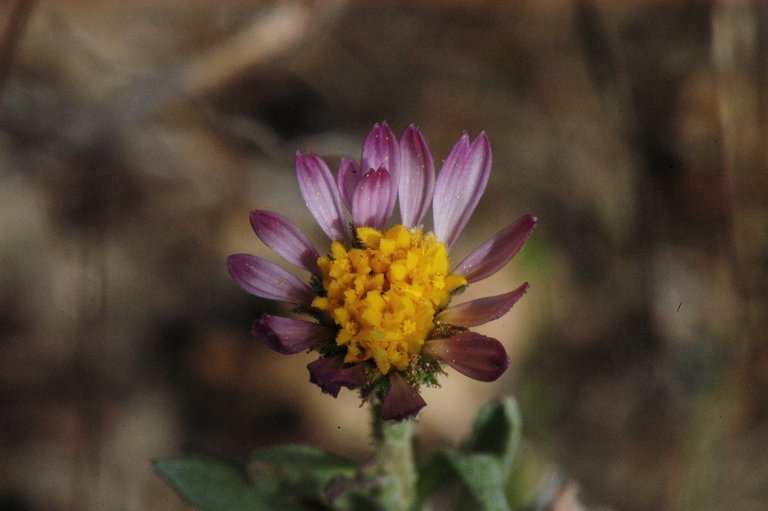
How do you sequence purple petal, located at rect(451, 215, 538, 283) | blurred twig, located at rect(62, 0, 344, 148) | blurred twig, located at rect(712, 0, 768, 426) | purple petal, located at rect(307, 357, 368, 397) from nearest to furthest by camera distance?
1. purple petal, located at rect(307, 357, 368, 397)
2. purple petal, located at rect(451, 215, 538, 283)
3. blurred twig, located at rect(712, 0, 768, 426)
4. blurred twig, located at rect(62, 0, 344, 148)

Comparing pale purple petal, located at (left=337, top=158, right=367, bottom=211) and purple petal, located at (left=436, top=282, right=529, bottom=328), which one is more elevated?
→ pale purple petal, located at (left=337, top=158, right=367, bottom=211)

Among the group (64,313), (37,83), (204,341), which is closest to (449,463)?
(204,341)

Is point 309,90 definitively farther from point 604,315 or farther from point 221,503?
point 221,503

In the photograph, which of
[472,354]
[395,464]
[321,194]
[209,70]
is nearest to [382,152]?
[321,194]

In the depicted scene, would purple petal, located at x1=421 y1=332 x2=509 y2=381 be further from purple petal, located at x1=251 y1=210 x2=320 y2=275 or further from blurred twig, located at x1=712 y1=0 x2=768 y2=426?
blurred twig, located at x1=712 y1=0 x2=768 y2=426

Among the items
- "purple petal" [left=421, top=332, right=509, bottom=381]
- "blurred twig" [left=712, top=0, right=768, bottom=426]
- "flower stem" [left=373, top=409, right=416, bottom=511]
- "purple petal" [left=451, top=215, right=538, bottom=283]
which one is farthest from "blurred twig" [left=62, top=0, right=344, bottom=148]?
"purple petal" [left=421, top=332, right=509, bottom=381]

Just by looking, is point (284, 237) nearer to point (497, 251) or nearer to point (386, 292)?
point (386, 292)

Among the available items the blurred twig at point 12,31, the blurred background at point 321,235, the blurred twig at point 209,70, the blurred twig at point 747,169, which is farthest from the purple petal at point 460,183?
the blurred twig at point 12,31
